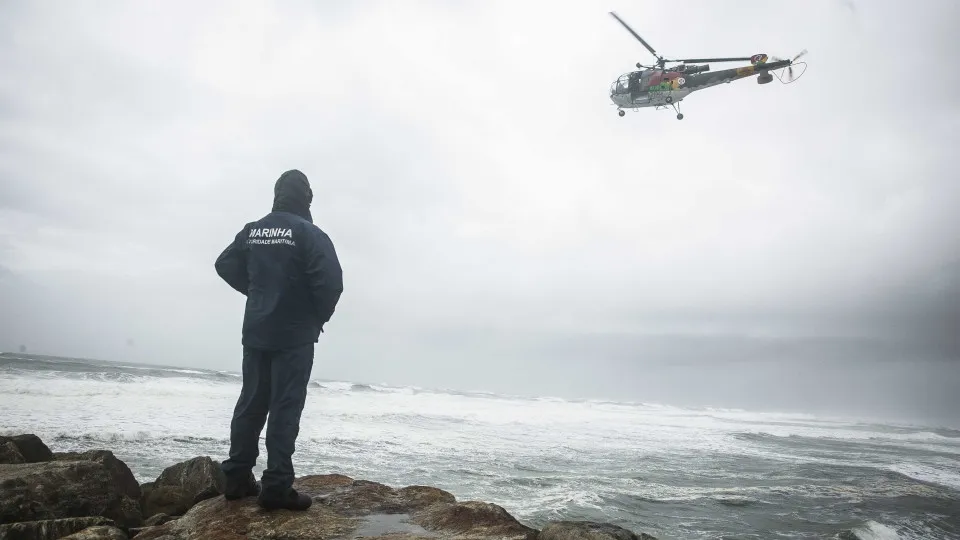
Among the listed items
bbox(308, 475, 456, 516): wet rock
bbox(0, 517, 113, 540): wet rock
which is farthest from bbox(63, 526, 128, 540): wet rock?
bbox(308, 475, 456, 516): wet rock

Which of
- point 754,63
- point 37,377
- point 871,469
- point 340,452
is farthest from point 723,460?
point 37,377

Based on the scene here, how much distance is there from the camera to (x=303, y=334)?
334 centimetres

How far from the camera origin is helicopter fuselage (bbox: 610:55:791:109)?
60.9 ft

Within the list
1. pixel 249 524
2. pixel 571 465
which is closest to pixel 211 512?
pixel 249 524

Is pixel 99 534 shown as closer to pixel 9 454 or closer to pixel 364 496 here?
pixel 364 496

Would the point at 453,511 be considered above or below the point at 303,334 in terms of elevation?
below

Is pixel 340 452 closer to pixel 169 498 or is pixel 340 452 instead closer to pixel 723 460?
pixel 169 498

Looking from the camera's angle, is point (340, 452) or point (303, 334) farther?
point (340, 452)

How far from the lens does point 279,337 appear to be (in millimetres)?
3285

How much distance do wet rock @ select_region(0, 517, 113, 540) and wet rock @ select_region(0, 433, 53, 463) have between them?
3.06 m

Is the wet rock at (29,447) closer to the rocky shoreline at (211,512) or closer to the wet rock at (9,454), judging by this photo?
the wet rock at (9,454)

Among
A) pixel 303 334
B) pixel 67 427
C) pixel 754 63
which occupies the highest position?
pixel 754 63

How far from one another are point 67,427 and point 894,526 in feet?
53.5

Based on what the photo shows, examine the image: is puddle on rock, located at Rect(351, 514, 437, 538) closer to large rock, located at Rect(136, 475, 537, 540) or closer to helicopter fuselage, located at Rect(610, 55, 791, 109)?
large rock, located at Rect(136, 475, 537, 540)
